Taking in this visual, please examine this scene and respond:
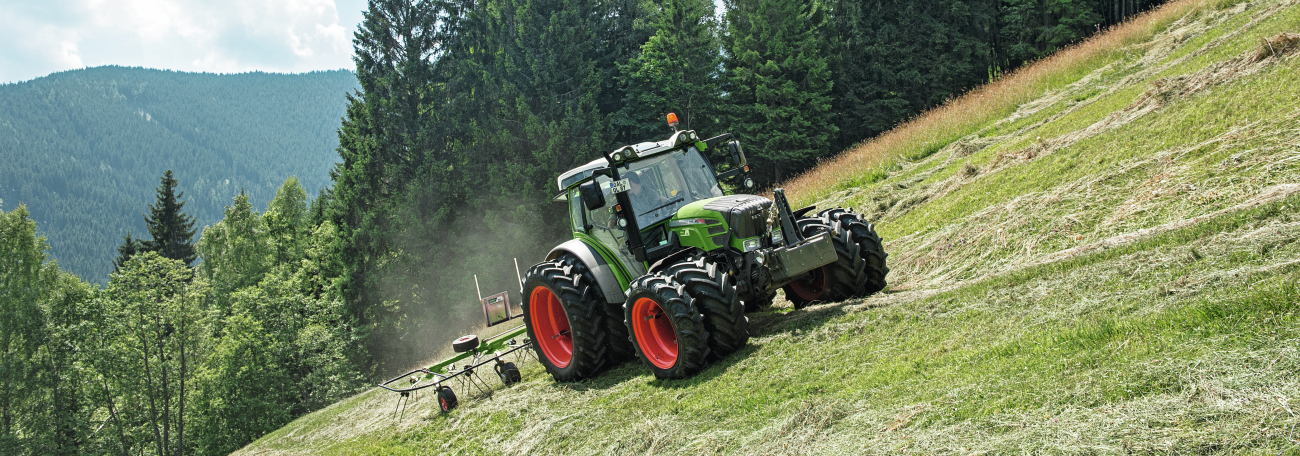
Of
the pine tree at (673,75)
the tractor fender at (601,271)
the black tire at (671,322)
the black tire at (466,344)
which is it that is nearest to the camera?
the black tire at (671,322)

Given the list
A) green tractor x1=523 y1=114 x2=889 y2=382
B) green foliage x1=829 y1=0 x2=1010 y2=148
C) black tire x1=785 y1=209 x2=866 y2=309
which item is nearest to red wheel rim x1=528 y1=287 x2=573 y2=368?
green tractor x1=523 y1=114 x2=889 y2=382

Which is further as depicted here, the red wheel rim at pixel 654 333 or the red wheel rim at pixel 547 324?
the red wheel rim at pixel 547 324

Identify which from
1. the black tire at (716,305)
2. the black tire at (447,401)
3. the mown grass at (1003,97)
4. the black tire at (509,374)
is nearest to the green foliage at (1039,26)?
the mown grass at (1003,97)

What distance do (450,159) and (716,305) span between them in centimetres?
2732

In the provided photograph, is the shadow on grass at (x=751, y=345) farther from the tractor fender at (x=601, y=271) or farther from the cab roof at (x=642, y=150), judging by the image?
the cab roof at (x=642, y=150)

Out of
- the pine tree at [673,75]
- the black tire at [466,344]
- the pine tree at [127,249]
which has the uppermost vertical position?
the pine tree at [127,249]

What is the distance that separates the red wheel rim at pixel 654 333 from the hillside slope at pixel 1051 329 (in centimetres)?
33

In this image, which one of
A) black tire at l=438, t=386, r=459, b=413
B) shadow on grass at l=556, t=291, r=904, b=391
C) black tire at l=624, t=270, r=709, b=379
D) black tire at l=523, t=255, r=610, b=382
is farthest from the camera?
black tire at l=438, t=386, r=459, b=413

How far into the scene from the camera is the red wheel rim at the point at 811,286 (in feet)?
25.1

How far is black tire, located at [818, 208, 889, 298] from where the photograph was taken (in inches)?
281

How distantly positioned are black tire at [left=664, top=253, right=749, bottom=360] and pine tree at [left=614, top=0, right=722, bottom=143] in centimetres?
2589

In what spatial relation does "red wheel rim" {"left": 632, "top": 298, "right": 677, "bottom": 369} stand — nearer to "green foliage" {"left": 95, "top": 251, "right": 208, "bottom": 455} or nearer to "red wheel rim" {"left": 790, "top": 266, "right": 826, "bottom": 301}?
"red wheel rim" {"left": 790, "top": 266, "right": 826, "bottom": 301}

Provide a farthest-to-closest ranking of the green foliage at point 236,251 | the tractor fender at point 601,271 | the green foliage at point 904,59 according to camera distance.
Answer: the green foliage at point 236,251 < the green foliage at point 904,59 < the tractor fender at point 601,271

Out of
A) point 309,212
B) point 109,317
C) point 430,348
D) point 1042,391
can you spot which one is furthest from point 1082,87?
point 309,212
